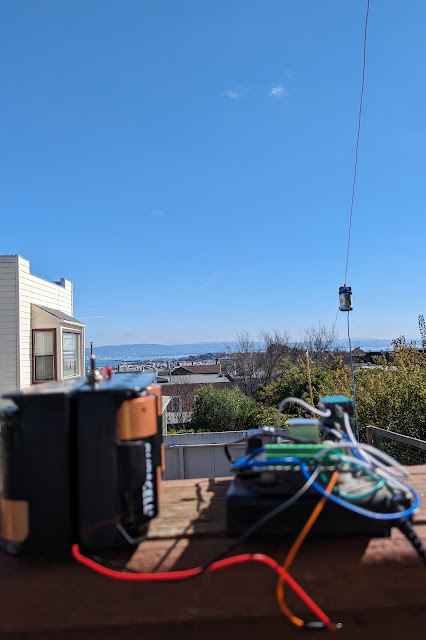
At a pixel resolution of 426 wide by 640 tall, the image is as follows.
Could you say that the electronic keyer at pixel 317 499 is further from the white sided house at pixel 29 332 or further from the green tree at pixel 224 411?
the green tree at pixel 224 411

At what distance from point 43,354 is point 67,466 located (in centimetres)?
986

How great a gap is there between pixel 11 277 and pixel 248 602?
9.69 metres

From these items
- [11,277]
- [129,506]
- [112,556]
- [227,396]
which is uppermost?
[11,277]

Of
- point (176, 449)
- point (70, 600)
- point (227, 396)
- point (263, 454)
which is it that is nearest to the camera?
point (70, 600)

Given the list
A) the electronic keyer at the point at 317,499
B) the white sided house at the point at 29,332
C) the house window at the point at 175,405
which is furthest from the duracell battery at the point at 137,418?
the house window at the point at 175,405

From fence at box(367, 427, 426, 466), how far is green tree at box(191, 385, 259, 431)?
9724 millimetres

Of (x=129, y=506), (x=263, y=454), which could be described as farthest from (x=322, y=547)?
(x=129, y=506)

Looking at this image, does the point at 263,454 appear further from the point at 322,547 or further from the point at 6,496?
the point at 6,496

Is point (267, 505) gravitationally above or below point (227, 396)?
above

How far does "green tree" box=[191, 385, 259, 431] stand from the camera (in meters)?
14.6

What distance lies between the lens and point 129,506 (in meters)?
0.93

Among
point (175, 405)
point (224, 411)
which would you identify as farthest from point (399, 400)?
point (175, 405)

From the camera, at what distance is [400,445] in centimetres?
431

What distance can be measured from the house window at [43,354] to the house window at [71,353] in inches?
14.1
